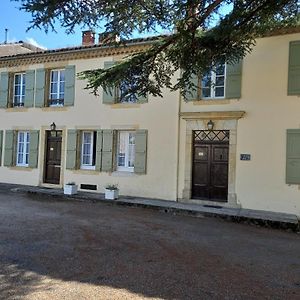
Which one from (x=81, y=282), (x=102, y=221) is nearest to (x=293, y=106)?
(x=102, y=221)

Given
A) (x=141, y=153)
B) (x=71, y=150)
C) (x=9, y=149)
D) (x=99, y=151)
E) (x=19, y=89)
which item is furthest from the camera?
(x=19, y=89)

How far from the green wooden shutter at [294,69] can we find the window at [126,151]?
5408mm

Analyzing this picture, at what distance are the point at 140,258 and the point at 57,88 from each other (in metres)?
10.2

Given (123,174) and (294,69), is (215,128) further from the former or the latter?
(123,174)

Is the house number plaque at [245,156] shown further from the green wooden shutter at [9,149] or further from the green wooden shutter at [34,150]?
the green wooden shutter at [9,149]

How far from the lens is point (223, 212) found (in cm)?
1052

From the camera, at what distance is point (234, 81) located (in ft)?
37.5

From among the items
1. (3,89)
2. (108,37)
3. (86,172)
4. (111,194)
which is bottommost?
(111,194)

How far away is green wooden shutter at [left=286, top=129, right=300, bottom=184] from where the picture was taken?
10531 mm

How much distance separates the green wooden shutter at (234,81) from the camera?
37.3 feet

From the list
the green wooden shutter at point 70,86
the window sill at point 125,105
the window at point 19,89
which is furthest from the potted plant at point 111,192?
the window at point 19,89

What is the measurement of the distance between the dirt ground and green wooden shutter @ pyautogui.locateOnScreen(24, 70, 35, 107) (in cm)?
630

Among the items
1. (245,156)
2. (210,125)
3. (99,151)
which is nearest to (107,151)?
(99,151)

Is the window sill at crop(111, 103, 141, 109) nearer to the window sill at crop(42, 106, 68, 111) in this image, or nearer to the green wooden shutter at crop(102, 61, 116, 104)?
the green wooden shutter at crop(102, 61, 116, 104)
